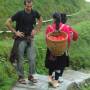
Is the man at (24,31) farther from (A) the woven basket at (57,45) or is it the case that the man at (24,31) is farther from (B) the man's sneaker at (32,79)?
(A) the woven basket at (57,45)

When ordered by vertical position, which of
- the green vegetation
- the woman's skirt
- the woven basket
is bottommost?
the green vegetation

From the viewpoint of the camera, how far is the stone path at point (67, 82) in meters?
9.68

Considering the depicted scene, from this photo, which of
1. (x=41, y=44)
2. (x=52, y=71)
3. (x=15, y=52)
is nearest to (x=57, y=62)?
(x=52, y=71)

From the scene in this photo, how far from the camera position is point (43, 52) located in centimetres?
1244

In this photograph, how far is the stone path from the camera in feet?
31.8

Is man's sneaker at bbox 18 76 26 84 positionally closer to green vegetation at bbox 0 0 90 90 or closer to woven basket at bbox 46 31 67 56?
green vegetation at bbox 0 0 90 90

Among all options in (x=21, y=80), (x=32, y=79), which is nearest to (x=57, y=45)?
(x=32, y=79)

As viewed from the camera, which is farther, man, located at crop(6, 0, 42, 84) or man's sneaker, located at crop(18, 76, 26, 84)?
man's sneaker, located at crop(18, 76, 26, 84)

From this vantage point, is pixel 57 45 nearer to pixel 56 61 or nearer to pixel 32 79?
pixel 56 61

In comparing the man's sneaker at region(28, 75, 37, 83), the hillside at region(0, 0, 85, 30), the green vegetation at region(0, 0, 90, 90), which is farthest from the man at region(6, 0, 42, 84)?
the hillside at region(0, 0, 85, 30)

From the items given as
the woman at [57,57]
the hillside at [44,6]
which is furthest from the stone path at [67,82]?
the hillside at [44,6]

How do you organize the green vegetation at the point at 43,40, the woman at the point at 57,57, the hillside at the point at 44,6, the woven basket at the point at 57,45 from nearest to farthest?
the woven basket at the point at 57,45 < the woman at the point at 57,57 < the green vegetation at the point at 43,40 < the hillside at the point at 44,6

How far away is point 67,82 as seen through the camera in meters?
10.4

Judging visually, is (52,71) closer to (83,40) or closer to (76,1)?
(83,40)
